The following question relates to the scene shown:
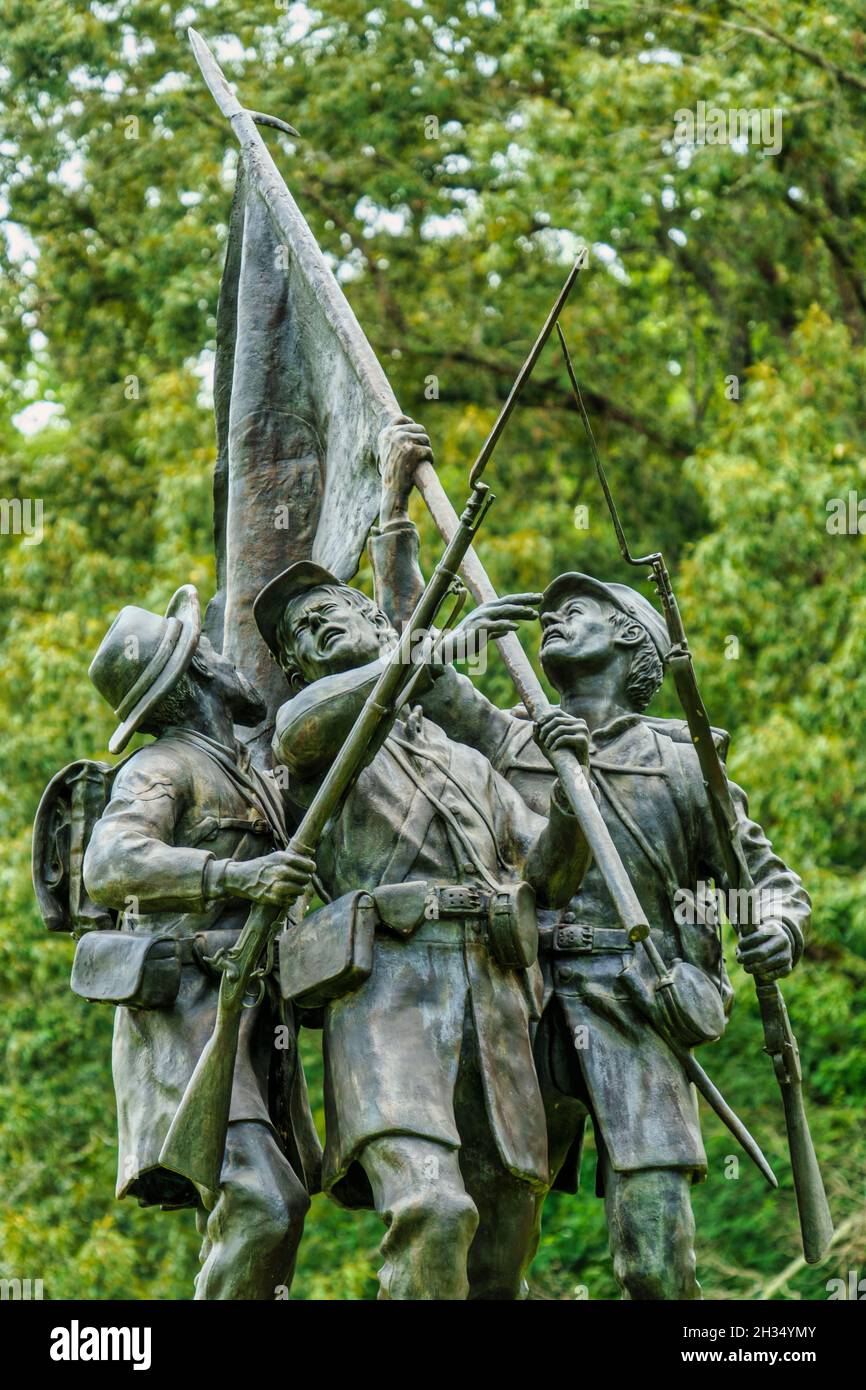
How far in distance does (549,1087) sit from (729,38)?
10.6 metres

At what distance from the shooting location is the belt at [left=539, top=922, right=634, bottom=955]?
28.3 ft

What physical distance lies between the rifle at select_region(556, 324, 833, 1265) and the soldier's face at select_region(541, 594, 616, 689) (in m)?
0.30

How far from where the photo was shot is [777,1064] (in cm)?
866

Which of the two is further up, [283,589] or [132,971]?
[283,589]

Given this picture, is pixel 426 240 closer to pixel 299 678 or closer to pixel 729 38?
pixel 729 38

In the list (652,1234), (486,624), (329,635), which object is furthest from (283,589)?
(652,1234)

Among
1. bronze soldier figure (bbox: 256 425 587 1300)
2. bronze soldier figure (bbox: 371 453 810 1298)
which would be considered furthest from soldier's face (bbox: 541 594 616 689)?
bronze soldier figure (bbox: 256 425 587 1300)

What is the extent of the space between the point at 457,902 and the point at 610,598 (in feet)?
4.48

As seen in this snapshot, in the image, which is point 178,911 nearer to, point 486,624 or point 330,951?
point 330,951

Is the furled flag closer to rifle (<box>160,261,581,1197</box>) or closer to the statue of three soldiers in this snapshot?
the statue of three soldiers

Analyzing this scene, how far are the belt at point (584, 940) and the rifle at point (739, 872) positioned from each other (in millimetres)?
406

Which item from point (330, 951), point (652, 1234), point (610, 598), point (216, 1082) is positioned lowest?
point (652, 1234)

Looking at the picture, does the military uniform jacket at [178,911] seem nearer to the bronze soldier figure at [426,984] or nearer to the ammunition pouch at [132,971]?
the ammunition pouch at [132,971]

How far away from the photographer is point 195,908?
8.13m
